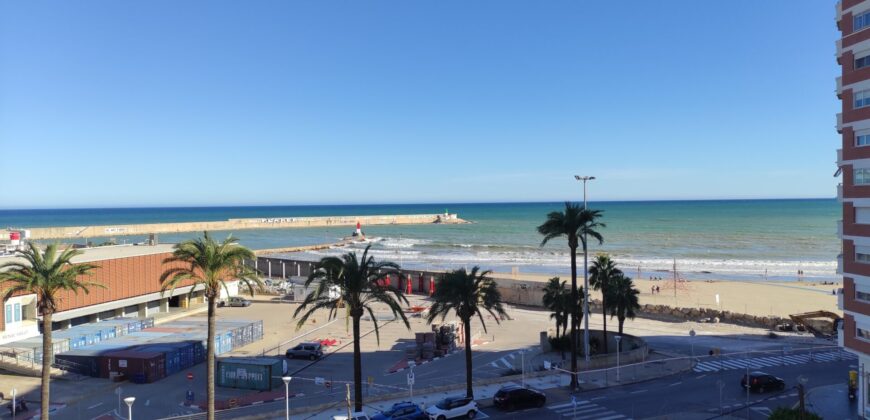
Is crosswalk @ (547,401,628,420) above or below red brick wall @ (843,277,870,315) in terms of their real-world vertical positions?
below

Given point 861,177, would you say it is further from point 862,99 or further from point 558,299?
point 558,299

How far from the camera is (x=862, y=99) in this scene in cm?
2512

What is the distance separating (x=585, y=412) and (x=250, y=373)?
64.2ft

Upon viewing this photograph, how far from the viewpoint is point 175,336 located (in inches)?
→ 1713

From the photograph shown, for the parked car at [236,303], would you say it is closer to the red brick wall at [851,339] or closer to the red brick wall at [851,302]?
the red brick wall at [851,339]

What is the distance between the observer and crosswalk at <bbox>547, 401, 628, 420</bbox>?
27.3 meters

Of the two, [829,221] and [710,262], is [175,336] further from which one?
[829,221]

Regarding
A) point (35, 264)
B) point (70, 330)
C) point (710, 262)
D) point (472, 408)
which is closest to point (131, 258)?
point (70, 330)

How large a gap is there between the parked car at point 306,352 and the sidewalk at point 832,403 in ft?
98.1

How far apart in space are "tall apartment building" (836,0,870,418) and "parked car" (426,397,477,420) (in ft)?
57.9

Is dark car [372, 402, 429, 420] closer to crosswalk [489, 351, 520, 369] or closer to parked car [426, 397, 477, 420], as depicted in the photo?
parked car [426, 397, 477, 420]

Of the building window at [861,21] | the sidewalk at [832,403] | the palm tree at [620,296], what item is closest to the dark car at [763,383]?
the sidewalk at [832,403]

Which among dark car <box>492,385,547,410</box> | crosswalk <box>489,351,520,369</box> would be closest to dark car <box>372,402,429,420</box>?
dark car <box>492,385,547,410</box>

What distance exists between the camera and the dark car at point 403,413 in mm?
26031
